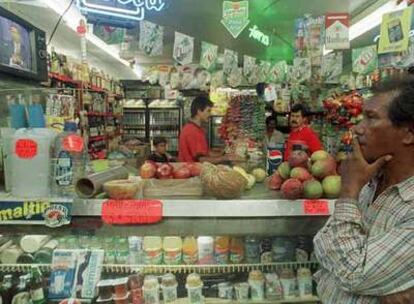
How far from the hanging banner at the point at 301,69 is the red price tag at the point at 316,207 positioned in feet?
15.9

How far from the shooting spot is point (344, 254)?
1076mm

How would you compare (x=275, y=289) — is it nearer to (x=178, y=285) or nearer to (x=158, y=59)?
(x=178, y=285)

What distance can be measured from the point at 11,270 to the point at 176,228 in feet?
2.53

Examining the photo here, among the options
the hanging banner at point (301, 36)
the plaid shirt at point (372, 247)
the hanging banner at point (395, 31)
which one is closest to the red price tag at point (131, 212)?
the plaid shirt at point (372, 247)

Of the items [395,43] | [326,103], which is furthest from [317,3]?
[395,43]

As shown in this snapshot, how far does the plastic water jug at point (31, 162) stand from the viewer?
158cm

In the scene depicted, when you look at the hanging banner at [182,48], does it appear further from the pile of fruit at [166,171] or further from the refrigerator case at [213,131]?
the refrigerator case at [213,131]

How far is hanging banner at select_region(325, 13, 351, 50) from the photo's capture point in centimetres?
Answer: 536

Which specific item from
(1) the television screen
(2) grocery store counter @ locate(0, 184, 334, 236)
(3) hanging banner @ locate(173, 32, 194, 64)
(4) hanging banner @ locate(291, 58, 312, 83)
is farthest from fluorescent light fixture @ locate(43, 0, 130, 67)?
(2) grocery store counter @ locate(0, 184, 334, 236)

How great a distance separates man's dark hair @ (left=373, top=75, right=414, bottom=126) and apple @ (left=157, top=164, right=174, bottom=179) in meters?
1.02

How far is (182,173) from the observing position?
1.89m

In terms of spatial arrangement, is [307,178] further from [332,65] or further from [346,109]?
[332,65]

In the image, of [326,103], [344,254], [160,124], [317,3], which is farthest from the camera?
[160,124]

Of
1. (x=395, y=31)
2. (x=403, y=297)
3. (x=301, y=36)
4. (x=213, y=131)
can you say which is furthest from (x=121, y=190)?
(x=213, y=131)
